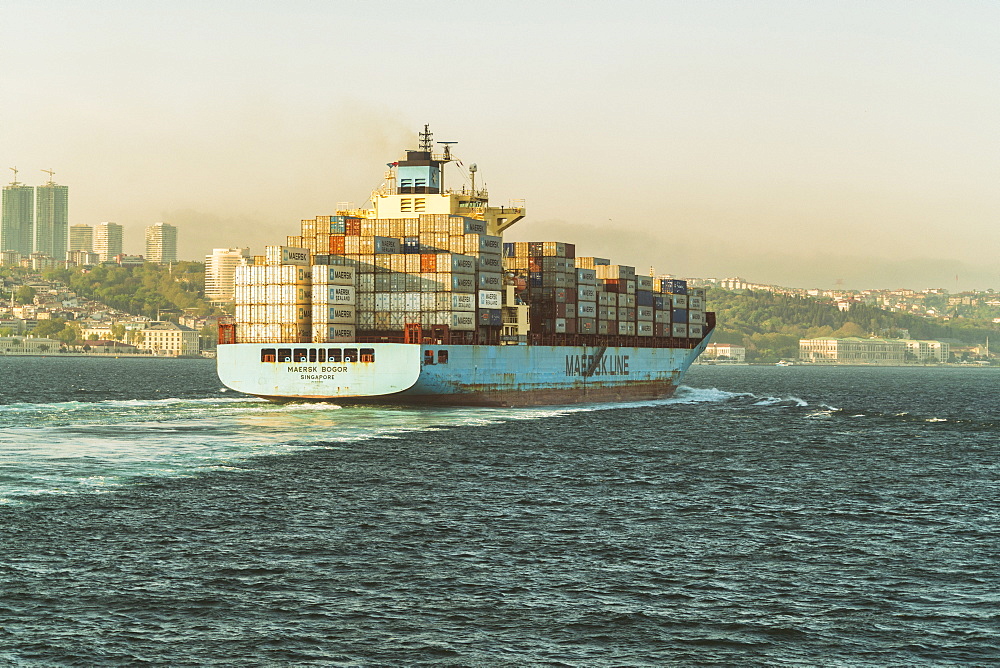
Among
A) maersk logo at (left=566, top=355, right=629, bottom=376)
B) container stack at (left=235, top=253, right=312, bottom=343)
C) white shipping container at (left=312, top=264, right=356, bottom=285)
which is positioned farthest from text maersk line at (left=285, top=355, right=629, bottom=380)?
white shipping container at (left=312, top=264, right=356, bottom=285)

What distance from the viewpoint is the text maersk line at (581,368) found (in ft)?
243

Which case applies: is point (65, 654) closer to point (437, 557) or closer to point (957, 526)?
point (437, 557)

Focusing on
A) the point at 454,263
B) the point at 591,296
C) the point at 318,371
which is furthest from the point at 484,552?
the point at 591,296

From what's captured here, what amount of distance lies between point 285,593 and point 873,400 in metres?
106

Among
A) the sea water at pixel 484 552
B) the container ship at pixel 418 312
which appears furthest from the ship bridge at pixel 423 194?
the sea water at pixel 484 552

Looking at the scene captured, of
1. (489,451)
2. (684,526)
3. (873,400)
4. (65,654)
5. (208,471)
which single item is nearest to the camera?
(65,654)

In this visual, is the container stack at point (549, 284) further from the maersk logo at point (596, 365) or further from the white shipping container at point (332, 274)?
the white shipping container at point (332, 274)

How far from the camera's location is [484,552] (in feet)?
96.6

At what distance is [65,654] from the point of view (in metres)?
20.5

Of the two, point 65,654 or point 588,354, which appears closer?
point 65,654

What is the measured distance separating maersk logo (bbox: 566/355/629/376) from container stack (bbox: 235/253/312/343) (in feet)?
76.2

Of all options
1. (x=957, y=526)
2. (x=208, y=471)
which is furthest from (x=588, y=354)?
(x=957, y=526)

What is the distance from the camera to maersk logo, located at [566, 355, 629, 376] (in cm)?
9088

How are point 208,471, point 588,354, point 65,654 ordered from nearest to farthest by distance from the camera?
point 65,654 → point 208,471 → point 588,354
